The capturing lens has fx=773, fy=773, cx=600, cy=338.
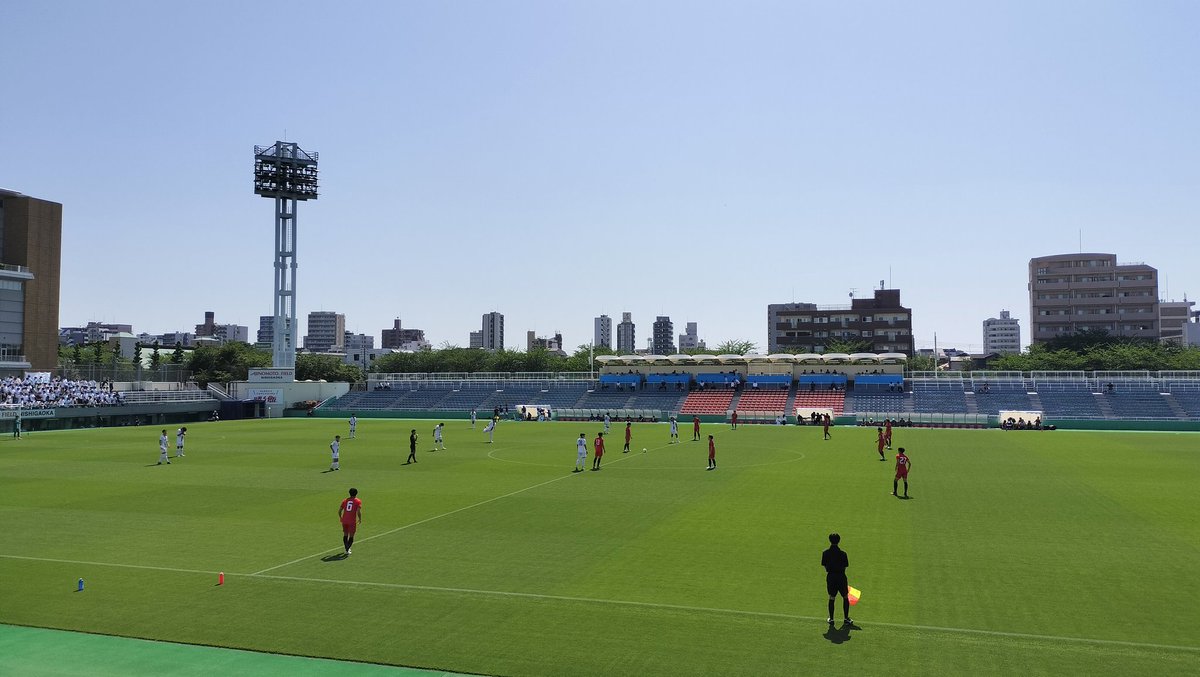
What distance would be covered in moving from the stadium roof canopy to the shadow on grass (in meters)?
77.5

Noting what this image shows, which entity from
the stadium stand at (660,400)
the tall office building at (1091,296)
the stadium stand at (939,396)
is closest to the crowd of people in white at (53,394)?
the stadium stand at (660,400)

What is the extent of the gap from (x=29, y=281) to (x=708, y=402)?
74.5 meters

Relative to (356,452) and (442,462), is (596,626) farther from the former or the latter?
(356,452)

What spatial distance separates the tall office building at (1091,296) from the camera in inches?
5866

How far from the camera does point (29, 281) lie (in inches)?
3278

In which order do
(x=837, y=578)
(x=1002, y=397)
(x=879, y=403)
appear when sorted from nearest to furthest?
(x=837, y=578) → (x=1002, y=397) → (x=879, y=403)

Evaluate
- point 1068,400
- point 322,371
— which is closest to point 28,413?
point 322,371

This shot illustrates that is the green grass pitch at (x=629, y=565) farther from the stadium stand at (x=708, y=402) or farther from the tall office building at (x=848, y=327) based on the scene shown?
the tall office building at (x=848, y=327)

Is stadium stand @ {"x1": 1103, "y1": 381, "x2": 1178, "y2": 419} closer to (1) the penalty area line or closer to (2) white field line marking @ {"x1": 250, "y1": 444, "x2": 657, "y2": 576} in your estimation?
(2) white field line marking @ {"x1": 250, "y1": 444, "x2": 657, "y2": 576}

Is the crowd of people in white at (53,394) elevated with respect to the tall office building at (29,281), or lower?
lower

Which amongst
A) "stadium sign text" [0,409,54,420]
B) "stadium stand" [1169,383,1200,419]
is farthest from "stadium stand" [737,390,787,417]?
"stadium sign text" [0,409,54,420]

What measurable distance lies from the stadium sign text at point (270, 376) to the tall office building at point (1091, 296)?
454ft

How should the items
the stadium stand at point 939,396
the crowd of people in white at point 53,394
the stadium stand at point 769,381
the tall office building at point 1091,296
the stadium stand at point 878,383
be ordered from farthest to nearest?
the tall office building at point 1091,296 < the stadium stand at point 769,381 < the stadium stand at point 878,383 < the stadium stand at point 939,396 < the crowd of people in white at point 53,394

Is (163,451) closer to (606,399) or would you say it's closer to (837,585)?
(837,585)
